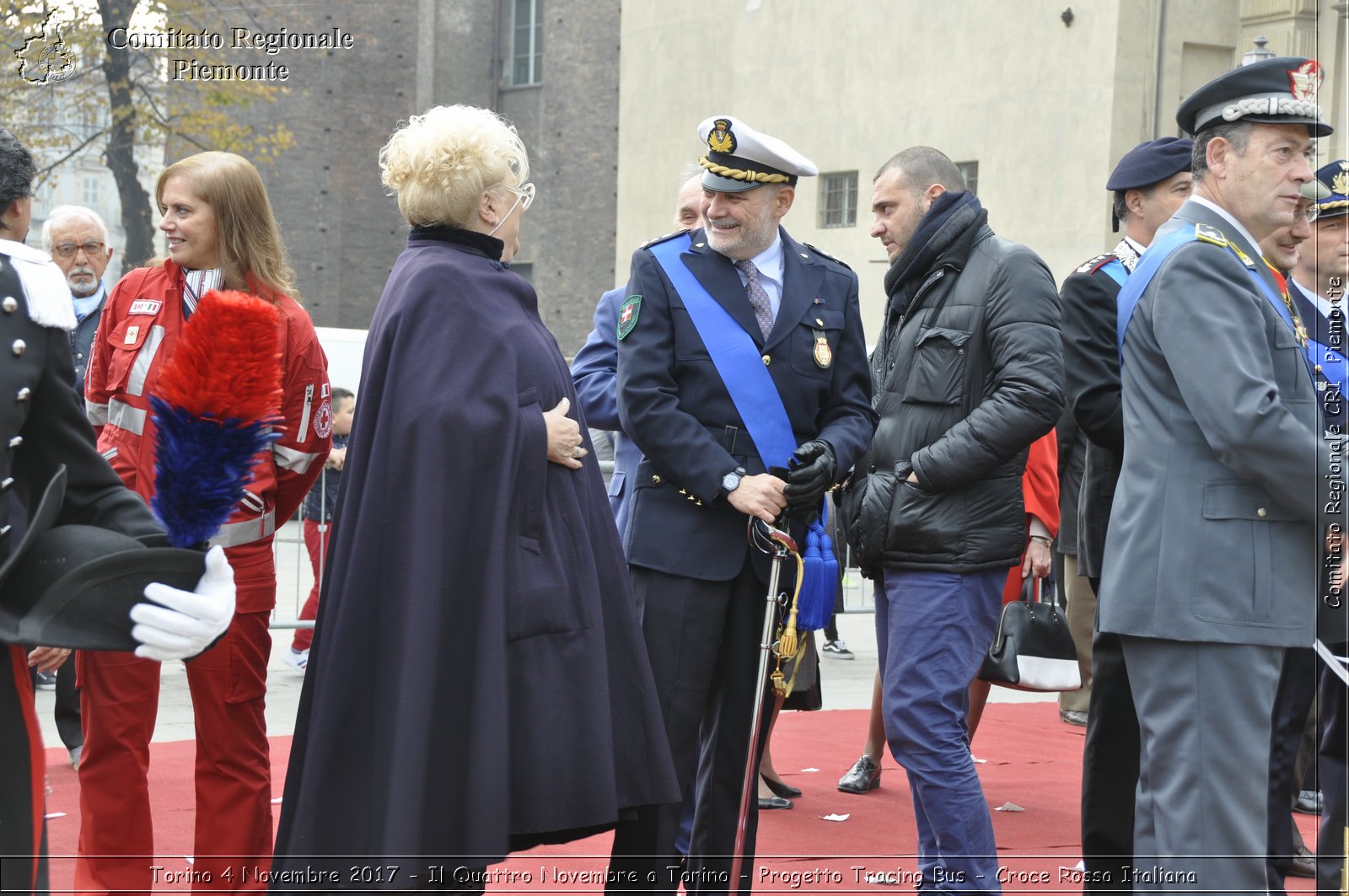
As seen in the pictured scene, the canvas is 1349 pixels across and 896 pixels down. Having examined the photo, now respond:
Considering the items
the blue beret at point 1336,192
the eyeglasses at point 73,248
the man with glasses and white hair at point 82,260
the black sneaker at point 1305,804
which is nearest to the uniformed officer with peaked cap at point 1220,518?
the blue beret at point 1336,192

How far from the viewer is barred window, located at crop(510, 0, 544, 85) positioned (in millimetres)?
35375

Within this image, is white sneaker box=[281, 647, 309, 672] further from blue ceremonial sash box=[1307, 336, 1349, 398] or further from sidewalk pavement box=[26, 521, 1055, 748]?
blue ceremonial sash box=[1307, 336, 1349, 398]

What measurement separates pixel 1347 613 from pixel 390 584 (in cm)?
247

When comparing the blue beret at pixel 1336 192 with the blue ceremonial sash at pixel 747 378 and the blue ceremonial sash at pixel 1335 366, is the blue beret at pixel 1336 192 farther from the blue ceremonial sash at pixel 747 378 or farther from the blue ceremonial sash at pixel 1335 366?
the blue ceremonial sash at pixel 747 378

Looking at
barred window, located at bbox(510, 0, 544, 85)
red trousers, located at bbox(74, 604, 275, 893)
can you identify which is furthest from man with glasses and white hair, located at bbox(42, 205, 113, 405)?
barred window, located at bbox(510, 0, 544, 85)

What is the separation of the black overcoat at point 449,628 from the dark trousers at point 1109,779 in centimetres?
153

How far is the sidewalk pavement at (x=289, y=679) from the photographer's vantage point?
727 cm

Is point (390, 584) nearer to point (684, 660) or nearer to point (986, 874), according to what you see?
point (684, 660)

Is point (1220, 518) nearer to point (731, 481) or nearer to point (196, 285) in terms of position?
point (731, 481)

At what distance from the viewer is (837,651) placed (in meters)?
10.3

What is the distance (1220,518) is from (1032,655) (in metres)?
1.82

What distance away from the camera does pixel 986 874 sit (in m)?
4.27

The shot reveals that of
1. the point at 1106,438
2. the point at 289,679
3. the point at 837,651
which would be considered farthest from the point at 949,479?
the point at 837,651

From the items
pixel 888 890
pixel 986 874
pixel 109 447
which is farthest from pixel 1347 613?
pixel 109 447
